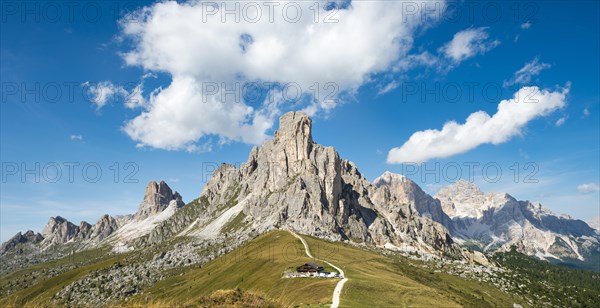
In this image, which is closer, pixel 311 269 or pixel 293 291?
pixel 293 291

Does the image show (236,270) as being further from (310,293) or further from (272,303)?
(272,303)

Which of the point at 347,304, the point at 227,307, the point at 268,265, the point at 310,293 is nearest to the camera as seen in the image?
the point at 227,307

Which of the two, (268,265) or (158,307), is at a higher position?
(158,307)

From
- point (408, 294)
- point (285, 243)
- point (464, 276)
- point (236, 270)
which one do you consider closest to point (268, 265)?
point (236, 270)

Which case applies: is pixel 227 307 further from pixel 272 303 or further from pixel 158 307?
pixel 158 307

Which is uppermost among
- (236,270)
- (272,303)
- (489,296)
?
(272,303)

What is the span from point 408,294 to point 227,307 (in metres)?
53.0

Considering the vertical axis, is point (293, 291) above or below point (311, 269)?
below

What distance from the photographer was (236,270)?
484 feet

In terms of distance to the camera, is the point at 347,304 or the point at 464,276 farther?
the point at 464,276

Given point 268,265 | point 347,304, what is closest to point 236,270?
point 268,265

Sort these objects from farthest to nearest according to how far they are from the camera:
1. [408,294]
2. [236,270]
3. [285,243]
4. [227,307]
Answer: [285,243] → [236,270] → [408,294] → [227,307]

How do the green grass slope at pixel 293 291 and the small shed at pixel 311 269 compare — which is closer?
the green grass slope at pixel 293 291

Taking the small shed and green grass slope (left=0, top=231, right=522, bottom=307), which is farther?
the small shed
